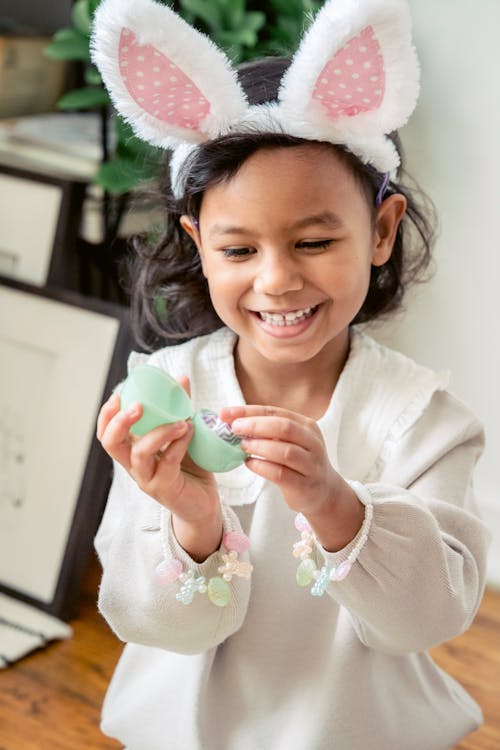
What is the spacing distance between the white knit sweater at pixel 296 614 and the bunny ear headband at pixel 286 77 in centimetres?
27

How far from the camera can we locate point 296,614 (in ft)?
3.73

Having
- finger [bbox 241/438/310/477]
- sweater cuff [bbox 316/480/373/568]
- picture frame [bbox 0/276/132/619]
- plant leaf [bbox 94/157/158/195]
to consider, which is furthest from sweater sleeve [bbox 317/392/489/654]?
plant leaf [bbox 94/157/158/195]

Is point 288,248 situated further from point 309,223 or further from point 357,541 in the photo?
point 357,541

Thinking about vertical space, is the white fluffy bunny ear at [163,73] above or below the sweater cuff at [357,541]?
above

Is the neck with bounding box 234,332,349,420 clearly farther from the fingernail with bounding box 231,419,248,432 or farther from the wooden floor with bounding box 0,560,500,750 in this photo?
the wooden floor with bounding box 0,560,500,750

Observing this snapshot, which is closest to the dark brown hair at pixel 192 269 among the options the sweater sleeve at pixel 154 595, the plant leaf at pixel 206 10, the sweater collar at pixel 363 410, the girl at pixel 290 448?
the girl at pixel 290 448

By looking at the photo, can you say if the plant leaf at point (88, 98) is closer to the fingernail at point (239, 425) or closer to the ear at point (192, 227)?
the ear at point (192, 227)

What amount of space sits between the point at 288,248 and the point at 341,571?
0.30m

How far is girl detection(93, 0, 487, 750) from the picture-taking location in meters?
0.97

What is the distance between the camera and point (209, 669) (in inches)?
45.6

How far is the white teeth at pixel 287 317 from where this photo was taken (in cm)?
105

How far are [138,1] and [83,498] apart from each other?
882 millimetres

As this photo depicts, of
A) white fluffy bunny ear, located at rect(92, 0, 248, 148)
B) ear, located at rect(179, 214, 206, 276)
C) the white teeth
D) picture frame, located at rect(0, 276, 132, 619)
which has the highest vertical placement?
white fluffy bunny ear, located at rect(92, 0, 248, 148)

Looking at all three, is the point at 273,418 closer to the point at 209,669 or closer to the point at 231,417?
the point at 231,417
